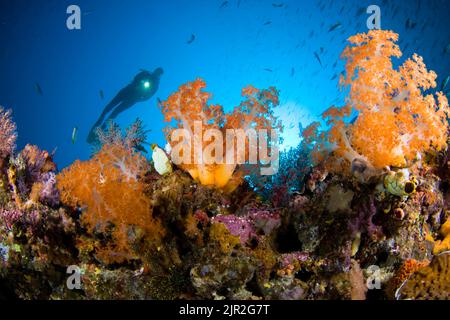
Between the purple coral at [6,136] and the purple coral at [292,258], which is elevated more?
the purple coral at [6,136]

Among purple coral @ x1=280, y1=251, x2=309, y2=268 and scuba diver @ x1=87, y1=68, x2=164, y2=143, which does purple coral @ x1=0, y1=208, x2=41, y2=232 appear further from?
scuba diver @ x1=87, y1=68, x2=164, y2=143

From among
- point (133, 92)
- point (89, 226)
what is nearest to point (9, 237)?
point (89, 226)

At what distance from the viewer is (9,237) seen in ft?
14.3

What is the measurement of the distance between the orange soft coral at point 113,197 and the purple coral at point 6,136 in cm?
192

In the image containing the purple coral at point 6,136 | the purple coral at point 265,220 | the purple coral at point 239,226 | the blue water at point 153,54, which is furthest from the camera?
the blue water at point 153,54

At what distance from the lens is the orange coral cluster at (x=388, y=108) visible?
3932 mm

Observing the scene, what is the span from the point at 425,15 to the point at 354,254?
157ft

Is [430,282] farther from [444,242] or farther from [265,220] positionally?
[265,220]

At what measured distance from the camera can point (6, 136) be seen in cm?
580

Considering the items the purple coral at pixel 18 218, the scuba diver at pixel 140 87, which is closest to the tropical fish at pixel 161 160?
the purple coral at pixel 18 218

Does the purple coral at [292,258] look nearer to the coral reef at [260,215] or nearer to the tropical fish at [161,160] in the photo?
the coral reef at [260,215]

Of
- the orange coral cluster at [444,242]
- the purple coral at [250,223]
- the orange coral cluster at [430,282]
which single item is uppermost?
the purple coral at [250,223]

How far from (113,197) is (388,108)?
4.43m

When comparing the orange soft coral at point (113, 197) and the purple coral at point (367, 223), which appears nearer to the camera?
the purple coral at point (367, 223)
